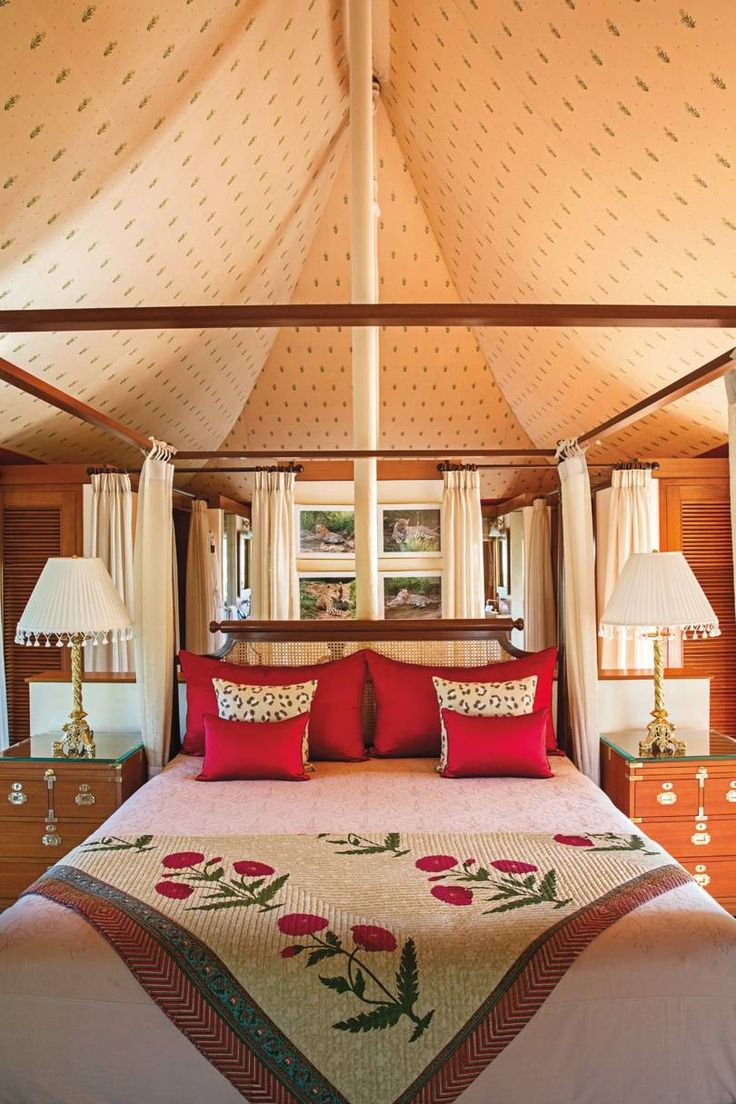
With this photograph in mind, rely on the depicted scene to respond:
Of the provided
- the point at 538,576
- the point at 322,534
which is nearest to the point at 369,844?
the point at 538,576

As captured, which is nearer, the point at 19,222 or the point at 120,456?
the point at 19,222

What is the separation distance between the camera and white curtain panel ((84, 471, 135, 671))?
4.79 metres

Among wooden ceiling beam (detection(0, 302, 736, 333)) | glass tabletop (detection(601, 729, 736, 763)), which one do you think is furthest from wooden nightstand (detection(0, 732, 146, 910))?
glass tabletop (detection(601, 729, 736, 763))

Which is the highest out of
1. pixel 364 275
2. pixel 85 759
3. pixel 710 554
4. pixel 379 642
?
pixel 364 275

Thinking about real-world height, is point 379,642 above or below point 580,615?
below

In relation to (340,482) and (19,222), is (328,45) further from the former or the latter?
(340,482)

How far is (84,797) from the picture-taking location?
3.07 metres

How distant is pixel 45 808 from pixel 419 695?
1.64 m

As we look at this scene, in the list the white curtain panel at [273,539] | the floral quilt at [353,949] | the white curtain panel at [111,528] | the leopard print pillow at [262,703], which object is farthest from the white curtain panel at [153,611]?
the white curtain panel at [273,539]

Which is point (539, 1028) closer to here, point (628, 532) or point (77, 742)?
point (77, 742)

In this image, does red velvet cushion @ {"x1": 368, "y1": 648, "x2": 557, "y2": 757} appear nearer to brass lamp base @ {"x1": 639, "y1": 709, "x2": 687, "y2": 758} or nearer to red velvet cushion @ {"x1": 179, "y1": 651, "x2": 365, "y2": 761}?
red velvet cushion @ {"x1": 179, "y1": 651, "x2": 365, "y2": 761}

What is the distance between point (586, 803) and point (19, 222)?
285 centimetres

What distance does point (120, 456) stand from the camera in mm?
5855

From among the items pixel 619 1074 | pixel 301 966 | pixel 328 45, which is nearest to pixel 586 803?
pixel 619 1074
